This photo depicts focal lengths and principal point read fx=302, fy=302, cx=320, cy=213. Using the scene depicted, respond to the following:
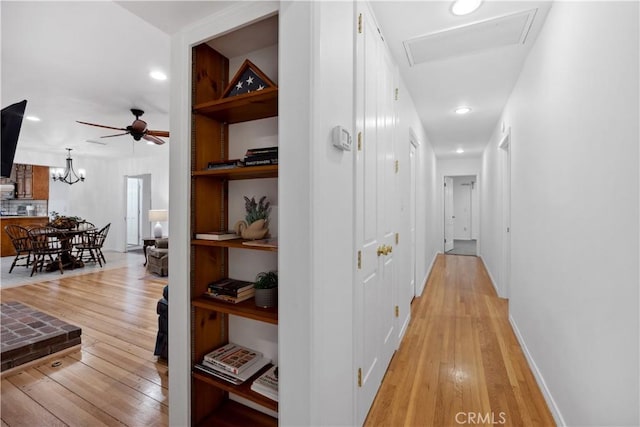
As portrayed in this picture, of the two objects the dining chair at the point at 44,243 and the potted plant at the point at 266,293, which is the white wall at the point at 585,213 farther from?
the dining chair at the point at 44,243

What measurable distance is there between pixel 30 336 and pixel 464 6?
4.22 meters

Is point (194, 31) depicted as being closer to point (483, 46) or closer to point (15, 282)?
point (483, 46)

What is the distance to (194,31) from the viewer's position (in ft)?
5.29

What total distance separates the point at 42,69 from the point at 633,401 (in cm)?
488

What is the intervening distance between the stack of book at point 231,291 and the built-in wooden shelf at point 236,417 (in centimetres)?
72

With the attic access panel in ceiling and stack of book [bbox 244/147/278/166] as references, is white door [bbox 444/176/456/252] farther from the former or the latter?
stack of book [bbox 244/147/278/166]

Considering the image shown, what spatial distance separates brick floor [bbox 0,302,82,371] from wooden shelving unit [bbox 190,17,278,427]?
1.83 metres

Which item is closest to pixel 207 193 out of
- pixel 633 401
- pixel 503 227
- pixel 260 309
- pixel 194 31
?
pixel 260 309

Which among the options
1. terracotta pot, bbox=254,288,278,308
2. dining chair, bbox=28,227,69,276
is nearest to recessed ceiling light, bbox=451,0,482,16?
terracotta pot, bbox=254,288,278,308

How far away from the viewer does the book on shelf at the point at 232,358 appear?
161 cm

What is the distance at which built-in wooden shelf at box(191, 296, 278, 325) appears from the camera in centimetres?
144

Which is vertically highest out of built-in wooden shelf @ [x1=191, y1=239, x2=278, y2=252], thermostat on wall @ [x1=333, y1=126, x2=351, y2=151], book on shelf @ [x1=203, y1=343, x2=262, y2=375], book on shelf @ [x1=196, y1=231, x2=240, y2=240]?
thermostat on wall @ [x1=333, y1=126, x2=351, y2=151]

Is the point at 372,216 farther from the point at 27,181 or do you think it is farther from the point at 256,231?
the point at 27,181

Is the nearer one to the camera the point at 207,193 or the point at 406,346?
the point at 207,193
